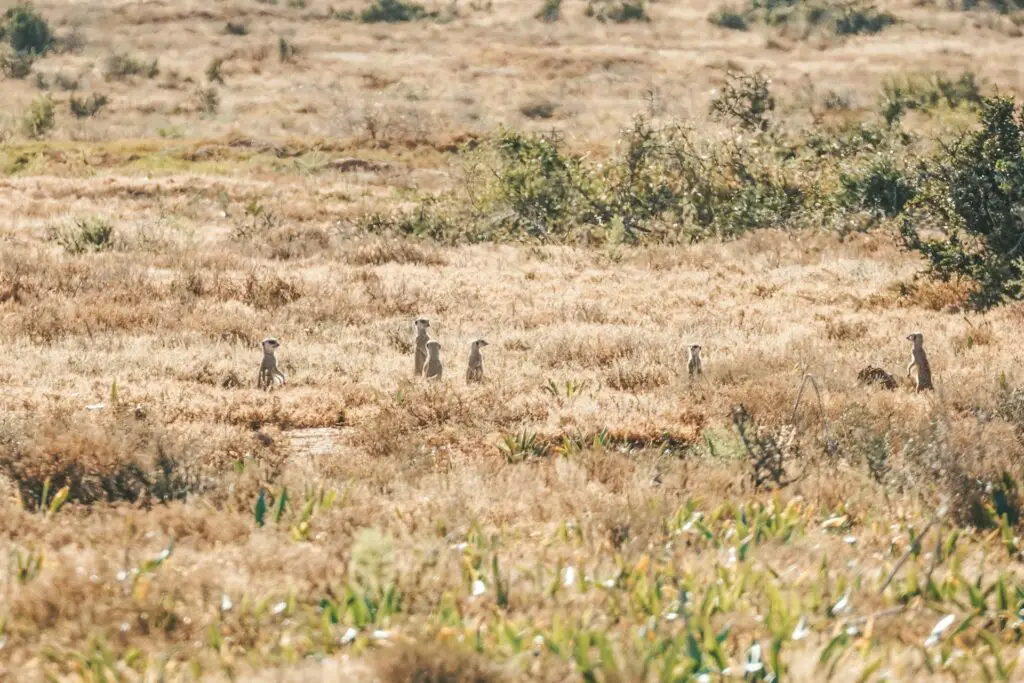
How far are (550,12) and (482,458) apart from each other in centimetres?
5068

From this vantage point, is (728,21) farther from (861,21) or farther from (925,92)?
(925,92)

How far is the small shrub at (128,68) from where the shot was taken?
38.6 metres

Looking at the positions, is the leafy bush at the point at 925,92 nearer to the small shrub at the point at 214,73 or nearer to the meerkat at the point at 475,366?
the meerkat at the point at 475,366

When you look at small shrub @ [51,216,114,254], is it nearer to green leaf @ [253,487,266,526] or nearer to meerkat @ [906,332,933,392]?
green leaf @ [253,487,266,526]

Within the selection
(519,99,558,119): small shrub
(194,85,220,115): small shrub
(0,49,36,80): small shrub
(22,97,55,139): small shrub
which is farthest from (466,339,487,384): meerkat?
(0,49,36,80): small shrub

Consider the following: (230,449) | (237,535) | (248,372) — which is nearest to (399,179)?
(248,372)

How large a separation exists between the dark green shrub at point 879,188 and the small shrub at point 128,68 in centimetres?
2889

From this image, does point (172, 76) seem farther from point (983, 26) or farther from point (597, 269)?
point (983, 26)

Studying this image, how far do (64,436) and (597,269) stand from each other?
943cm

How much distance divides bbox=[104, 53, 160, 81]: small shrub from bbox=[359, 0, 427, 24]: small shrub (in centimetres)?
1610

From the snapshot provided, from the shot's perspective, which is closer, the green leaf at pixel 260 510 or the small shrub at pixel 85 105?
the green leaf at pixel 260 510

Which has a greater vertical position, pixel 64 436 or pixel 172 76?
pixel 64 436

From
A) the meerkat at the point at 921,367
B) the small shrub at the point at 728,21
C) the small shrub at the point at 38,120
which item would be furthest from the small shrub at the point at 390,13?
the meerkat at the point at 921,367

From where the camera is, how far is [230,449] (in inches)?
270
